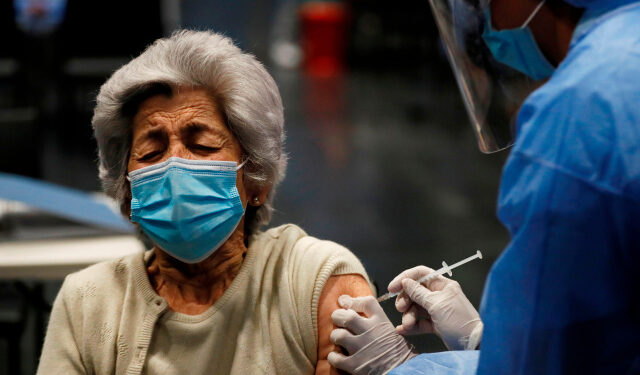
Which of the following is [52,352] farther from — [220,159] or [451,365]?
[451,365]

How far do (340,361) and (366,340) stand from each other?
7 cm

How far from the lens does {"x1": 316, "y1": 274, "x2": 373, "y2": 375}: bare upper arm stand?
6.42 ft

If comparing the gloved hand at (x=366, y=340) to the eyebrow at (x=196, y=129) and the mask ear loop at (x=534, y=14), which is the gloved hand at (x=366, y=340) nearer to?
the eyebrow at (x=196, y=129)

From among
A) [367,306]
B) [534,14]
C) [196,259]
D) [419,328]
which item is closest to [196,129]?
[196,259]

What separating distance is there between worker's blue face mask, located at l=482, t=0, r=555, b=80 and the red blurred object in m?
12.0

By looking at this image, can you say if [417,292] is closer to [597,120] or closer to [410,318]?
[410,318]

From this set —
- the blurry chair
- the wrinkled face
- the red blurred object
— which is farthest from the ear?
the red blurred object

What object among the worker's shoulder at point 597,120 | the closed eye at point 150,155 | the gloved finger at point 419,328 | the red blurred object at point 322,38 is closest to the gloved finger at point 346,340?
the gloved finger at point 419,328

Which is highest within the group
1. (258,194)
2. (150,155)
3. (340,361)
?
(150,155)

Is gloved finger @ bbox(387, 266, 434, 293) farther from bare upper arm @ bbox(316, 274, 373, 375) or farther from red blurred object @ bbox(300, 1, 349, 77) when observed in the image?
red blurred object @ bbox(300, 1, 349, 77)

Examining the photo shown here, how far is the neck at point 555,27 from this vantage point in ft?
4.96

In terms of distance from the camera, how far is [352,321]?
1.90 metres

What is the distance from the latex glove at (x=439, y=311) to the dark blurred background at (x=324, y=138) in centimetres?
5

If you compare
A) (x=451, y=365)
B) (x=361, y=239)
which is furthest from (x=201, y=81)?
(x=361, y=239)
